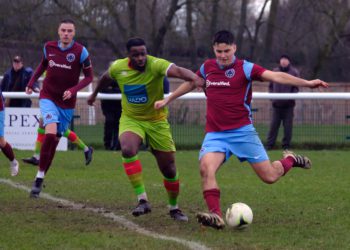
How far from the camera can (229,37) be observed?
7.86 meters

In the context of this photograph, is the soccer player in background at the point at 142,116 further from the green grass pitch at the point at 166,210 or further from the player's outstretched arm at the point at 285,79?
the player's outstretched arm at the point at 285,79

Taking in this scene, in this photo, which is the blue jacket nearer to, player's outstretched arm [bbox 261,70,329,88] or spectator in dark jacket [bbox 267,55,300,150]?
spectator in dark jacket [bbox 267,55,300,150]

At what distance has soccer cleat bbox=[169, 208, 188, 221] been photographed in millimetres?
8297

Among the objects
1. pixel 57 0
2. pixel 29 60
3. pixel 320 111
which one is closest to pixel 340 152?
pixel 320 111

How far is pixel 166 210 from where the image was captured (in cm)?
899

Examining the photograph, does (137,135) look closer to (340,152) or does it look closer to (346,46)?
(340,152)

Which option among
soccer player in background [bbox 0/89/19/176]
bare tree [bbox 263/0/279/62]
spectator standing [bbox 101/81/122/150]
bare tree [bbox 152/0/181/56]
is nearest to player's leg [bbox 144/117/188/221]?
soccer player in background [bbox 0/89/19/176]

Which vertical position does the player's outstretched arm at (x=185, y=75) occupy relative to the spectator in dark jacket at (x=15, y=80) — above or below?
above

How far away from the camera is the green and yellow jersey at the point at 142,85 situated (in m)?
8.31

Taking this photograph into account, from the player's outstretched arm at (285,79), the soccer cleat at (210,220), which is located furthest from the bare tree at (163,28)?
the soccer cleat at (210,220)

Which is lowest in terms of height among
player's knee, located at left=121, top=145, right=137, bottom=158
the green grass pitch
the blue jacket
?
the green grass pitch

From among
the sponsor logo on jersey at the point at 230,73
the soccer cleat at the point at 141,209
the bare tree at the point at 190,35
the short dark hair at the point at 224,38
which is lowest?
the soccer cleat at the point at 141,209

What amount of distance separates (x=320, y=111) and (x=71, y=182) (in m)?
10.6

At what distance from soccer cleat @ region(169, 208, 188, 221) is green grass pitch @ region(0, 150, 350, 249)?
101mm
